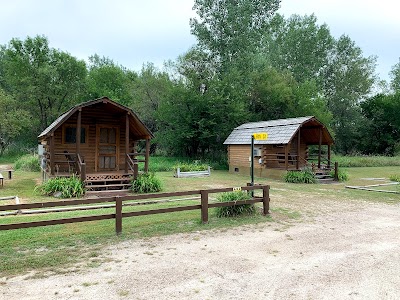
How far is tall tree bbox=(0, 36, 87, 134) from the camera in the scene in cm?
3550

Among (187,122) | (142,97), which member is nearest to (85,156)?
(187,122)

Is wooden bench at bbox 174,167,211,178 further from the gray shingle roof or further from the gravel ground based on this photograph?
the gravel ground

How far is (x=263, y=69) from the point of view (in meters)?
34.7

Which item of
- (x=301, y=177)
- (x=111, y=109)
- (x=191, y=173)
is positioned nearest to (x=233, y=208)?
(x=111, y=109)

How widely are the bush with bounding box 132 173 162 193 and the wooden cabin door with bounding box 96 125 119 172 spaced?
2481 mm

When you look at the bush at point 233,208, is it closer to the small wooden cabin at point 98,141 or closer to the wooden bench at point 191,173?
the small wooden cabin at point 98,141

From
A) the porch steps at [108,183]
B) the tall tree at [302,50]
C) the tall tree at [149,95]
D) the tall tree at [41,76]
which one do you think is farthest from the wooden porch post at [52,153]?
the tall tree at [302,50]

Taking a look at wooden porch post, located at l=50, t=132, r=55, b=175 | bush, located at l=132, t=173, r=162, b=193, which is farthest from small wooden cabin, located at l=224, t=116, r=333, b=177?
wooden porch post, located at l=50, t=132, r=55, b=175

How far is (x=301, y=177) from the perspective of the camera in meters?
18.7

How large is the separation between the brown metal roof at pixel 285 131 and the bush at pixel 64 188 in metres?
11.7

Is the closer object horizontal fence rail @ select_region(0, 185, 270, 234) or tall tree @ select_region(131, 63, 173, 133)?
horizontal fence rail @ select_region(0, 185, 270, 234)

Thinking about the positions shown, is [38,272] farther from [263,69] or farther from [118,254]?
[263,69]

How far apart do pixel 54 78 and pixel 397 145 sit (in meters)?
41.8

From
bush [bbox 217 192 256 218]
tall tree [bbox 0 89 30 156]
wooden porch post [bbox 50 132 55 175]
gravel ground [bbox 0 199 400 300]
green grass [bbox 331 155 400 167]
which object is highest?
tall tree [bbox 0 89 30 156]
